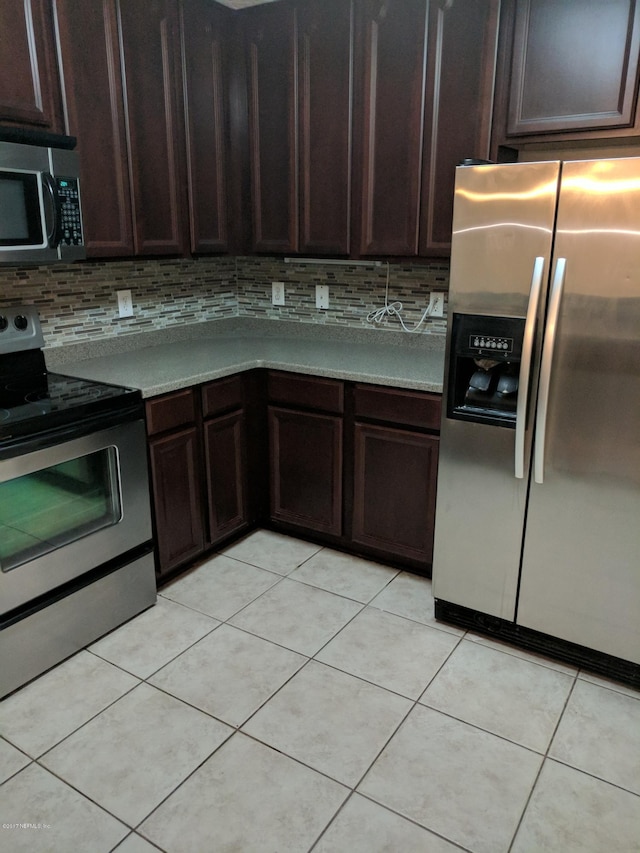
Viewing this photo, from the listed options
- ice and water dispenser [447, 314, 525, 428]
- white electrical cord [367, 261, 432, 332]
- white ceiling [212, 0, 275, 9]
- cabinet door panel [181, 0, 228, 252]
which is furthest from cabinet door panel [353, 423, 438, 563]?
white ceiling [212, 0, 275, 9]

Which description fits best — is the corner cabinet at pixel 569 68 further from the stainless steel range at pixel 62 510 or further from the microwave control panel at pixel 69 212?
the stainless steel range at pixel 62 510

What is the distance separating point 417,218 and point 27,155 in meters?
1.43

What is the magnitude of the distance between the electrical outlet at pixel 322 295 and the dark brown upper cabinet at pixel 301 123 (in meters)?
0.32

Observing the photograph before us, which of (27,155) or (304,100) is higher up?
(304,100)

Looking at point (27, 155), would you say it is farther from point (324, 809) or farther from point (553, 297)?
point (324, 809)

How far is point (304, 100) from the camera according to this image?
8.88 feet

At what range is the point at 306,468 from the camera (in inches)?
111

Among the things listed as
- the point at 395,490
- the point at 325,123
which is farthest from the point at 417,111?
the point at 395,490

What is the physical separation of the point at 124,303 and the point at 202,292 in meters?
0.51

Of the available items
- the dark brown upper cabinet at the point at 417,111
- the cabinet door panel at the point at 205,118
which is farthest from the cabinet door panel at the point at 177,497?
the dark brown upper cabinet at the point at 417,111

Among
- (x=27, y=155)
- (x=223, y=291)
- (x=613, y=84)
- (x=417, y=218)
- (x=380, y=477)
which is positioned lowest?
(x=380, y=477)

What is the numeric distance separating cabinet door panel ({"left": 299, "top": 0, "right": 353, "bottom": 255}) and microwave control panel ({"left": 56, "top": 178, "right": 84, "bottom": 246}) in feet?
3.36

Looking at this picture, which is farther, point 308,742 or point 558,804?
point 308,742

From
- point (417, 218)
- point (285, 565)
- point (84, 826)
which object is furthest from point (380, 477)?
point (84, 826)
